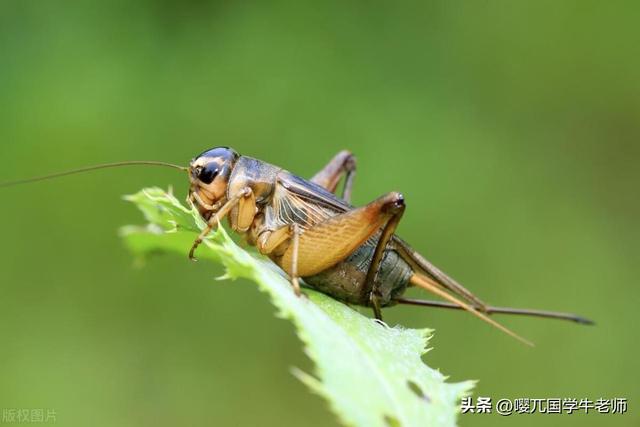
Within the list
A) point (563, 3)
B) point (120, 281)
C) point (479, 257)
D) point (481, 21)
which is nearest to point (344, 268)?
point (120, 281)

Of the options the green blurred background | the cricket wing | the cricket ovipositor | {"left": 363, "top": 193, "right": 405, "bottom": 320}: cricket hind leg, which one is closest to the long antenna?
the cricket ovipositor

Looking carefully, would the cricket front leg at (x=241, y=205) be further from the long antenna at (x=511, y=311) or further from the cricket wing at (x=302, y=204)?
the long antenna at (x=511, y=311)

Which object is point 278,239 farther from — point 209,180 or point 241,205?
point 209,180

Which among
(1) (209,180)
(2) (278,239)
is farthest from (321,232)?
(1) (209,180)

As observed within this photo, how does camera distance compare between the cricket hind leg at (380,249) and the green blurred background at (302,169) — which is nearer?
the cricket hind leg at (380,249)

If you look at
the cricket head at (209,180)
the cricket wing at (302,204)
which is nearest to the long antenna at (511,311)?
the cricket wing at (302,204)

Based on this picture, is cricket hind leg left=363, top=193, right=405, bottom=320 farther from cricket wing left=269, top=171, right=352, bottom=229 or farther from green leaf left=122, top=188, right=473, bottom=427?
green leaf left=122, top=188, right=473, bottom=427
